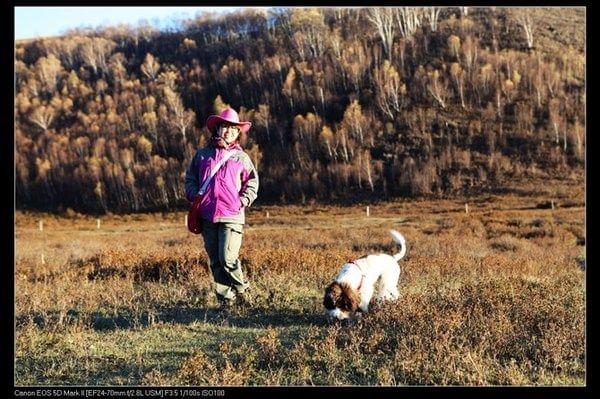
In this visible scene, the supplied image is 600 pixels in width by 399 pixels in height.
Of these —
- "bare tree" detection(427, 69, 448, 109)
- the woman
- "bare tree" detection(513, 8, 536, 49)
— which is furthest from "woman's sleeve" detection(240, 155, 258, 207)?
"bare tree" detection(513, 8, 536, 49)

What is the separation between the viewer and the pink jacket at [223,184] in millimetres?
6457

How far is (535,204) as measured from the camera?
3772 centimetres

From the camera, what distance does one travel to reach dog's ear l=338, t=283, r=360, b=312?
230 inches

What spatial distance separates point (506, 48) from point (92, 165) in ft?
153

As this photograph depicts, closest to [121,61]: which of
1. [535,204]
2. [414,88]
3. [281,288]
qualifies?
[414,88]

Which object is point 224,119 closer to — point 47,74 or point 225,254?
point 225,254

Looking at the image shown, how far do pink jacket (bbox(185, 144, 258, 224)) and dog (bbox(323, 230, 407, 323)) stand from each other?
1.48m

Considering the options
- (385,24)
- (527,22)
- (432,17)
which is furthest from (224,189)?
(527,22)

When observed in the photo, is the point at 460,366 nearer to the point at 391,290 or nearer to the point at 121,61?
the point at 391,290

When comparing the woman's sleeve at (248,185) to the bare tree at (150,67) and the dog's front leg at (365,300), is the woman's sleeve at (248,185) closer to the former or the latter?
the dog's front leg at (365,300)

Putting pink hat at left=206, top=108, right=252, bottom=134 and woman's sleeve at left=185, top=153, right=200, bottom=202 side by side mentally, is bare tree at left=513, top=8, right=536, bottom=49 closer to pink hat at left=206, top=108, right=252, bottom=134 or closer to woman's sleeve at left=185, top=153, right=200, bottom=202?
pink hat at left=206, top=108, right=252, bottom=134

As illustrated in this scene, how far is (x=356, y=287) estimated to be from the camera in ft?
19.6

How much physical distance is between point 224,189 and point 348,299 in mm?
1968

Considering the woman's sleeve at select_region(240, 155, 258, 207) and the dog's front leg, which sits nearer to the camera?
the dog's front leg
